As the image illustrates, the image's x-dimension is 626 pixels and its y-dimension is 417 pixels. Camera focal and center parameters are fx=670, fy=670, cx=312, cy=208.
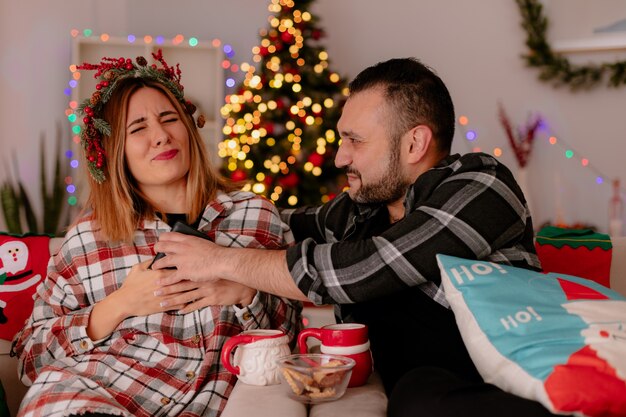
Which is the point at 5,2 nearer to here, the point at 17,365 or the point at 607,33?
the point at 17,365

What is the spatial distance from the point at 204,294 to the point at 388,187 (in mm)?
586

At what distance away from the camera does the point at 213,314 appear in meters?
1.72

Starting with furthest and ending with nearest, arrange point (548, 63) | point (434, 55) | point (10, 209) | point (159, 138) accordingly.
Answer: point (434, 55)
point (548, 63)
point (10, 209)
point (159, 138)

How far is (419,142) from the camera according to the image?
1849mm

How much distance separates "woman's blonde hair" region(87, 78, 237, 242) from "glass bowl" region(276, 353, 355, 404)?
0.69 m

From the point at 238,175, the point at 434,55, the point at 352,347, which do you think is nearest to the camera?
the point at 352,347

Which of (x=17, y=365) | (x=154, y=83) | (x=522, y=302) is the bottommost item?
(x=17, y=365)

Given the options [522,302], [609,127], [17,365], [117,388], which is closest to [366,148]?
[522,302]

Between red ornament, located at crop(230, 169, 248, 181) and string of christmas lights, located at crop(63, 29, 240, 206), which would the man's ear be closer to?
red ornament, located at crop(230, 169, 248, 181)

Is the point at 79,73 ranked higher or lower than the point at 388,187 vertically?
higher

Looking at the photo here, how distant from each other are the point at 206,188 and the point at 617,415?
1.22 m

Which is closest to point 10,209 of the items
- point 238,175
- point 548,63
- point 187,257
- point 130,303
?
point 238,175

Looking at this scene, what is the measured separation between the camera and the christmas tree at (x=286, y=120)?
3941 mm

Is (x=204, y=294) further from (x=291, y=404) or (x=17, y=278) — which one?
(x=17, y=278)
